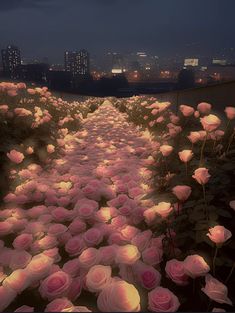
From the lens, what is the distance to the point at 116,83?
5575 centimetres

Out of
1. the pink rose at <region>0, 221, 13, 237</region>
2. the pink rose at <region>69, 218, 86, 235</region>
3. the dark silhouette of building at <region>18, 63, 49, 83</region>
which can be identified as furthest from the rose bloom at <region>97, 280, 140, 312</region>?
the dark silhouette of building at <region>18, 63, 49, 83</region>

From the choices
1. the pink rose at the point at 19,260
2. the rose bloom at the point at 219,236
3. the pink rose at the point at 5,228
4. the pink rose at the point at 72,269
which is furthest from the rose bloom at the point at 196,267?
the pink rose at the point at 5,228

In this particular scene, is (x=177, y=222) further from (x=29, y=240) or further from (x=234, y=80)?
(x=234, y=80)

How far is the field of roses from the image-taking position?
5.36 feet

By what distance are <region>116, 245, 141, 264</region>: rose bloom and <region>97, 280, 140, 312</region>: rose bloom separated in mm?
341

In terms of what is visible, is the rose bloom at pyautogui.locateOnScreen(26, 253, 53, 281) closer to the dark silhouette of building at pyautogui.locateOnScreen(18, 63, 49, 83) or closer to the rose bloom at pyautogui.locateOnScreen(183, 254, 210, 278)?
the rose bloom at pyautogui.locateOnScreen(183, 254, 210, 278)

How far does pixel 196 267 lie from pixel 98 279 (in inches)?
22.4

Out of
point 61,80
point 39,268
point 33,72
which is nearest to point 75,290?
point 39,268

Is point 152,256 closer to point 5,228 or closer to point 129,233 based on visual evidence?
point 129,233

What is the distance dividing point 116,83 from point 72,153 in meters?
52.2

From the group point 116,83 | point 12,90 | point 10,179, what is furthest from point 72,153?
point 116,83

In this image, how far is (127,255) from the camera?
5.82 ft

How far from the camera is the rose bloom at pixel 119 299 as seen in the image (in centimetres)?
131

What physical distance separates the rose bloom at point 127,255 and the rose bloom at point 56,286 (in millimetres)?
347
